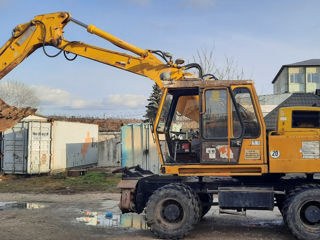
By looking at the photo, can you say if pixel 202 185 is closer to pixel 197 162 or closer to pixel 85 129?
pixel 197 162

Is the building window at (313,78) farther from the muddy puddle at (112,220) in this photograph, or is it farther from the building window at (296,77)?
the muddy puddle at (112,220)

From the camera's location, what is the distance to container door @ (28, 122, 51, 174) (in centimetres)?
1770

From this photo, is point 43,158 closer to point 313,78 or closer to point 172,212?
point 172,212

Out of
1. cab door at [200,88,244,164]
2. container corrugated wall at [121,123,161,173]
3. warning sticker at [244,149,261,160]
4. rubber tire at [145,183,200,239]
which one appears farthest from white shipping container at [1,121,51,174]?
warning sticker at [244,149,261,160]

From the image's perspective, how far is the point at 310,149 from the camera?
6.97 m

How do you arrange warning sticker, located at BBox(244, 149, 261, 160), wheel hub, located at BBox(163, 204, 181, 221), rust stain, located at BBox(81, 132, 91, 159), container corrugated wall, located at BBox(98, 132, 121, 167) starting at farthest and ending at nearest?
container corrugated wall, located at BBox(98, 132, 121, 167) < rust stain, located at BBox(81, 132, 91, 159) < wheel hub, located at BBox(163, 204, 181, 221) < warning sticker, located at BBox(244, 149, 261, 160)

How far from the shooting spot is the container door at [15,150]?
1780 centimetres

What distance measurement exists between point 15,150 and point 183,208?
43.4 ft

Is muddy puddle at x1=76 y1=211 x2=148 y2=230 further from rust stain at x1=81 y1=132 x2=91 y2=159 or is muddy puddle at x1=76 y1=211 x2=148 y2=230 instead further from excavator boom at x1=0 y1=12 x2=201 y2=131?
rust stain at x1=81 y1=132 x2=91 y2=159

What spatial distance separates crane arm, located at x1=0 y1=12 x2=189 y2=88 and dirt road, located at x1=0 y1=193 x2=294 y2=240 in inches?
138

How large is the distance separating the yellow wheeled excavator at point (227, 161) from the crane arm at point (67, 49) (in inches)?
21.3

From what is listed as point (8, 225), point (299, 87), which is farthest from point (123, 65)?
point (299, 87)

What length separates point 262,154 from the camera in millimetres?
7094

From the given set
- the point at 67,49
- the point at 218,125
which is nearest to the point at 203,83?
the point at 218,125
